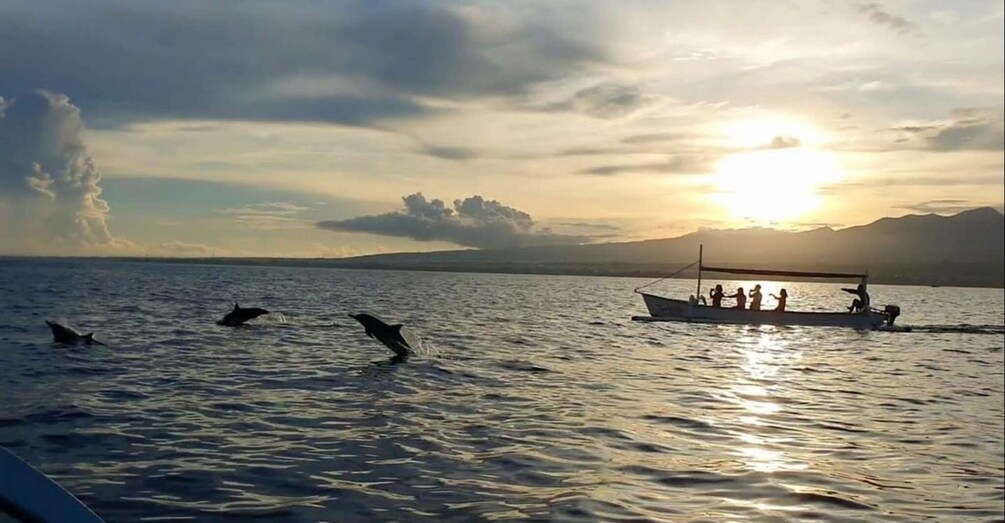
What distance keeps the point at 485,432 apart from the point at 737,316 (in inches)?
1752

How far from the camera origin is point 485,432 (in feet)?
52.1

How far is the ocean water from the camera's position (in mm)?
11273

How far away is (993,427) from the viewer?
1992 cm

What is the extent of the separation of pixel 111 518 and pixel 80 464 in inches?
111

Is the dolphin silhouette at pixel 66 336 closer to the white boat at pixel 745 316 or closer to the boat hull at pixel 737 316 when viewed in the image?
the white boat at pixel 745 316

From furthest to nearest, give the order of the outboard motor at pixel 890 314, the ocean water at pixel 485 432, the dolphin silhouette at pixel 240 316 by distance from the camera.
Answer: the outboard motor at pixel 890 314 → the dolphin silhouette at pixel 240 316 → the ocean water at pixel 485 432

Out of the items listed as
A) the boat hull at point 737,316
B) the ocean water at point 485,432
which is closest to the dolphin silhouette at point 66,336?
the ocean water at point 485,432

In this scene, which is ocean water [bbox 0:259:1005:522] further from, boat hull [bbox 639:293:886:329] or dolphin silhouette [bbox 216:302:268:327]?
boat hull [bbox 639:293:886:329]

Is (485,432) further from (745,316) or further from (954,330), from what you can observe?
(954,330)

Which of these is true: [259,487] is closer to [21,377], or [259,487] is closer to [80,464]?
[80,464]

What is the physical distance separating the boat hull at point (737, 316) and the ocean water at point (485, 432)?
23.0 m

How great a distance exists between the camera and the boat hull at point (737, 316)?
57250 mm

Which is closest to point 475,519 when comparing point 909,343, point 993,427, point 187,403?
point 187,403

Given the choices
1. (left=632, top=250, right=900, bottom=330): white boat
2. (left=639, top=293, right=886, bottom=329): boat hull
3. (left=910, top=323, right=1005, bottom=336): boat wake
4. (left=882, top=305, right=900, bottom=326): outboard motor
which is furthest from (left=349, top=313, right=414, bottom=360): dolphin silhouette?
(left=910, top=323, right=1005, bottom=336): boat wake
